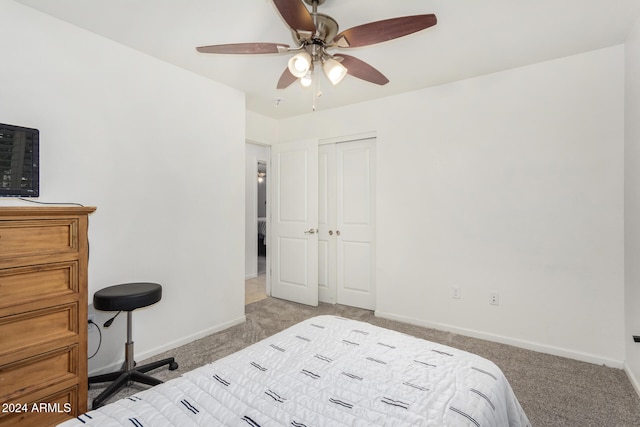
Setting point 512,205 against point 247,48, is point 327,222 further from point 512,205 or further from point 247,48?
point 247,48

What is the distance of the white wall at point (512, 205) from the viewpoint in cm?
242

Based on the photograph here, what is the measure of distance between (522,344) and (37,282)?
11.5 ft

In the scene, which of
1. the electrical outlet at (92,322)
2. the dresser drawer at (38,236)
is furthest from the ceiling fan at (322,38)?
the electrical outlet at (92,322)

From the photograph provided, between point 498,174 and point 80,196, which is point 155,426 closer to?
point 80,196

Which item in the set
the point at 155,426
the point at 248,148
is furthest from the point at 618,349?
the point at 248,148

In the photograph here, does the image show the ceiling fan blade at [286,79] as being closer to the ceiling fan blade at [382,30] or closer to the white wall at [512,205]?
the ceiling fan blade at [382,30]

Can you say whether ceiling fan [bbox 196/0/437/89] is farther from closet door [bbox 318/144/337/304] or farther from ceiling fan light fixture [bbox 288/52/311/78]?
closet door [bbox 318/144/337/304]

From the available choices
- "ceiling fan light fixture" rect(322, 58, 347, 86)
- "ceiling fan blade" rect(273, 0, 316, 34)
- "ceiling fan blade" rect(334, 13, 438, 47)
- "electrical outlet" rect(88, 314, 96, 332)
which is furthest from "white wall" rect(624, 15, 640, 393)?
"electrical outlet" rect(88, 314, 96, 332)

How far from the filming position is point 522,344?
2.71 m

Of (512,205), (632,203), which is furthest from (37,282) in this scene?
(632,203)

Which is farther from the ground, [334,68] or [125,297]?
[334,68]

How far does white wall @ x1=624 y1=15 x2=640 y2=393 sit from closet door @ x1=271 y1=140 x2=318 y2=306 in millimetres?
2787

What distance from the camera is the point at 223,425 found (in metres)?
0.96

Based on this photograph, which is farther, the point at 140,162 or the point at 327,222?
the point at 327,222
